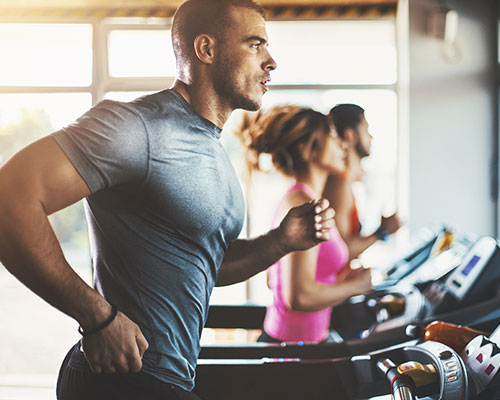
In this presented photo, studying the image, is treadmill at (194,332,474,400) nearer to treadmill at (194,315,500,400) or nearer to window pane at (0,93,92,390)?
treadmill at (194,315,500,400)

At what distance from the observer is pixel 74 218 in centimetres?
386

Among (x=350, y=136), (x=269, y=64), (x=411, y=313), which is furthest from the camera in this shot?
(x=350, y=136)

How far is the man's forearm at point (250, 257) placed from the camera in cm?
120

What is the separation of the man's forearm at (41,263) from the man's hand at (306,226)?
485mm

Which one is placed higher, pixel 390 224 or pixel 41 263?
pixel 41 263

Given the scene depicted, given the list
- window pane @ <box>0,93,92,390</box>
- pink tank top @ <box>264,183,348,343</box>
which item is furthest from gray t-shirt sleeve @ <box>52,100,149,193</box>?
window pane @ <box>0,93,92,390</box>

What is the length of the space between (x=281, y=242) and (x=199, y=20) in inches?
20.9

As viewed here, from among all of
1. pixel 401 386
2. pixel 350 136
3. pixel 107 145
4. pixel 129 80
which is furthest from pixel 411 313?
pixel 129 80

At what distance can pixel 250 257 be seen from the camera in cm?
121

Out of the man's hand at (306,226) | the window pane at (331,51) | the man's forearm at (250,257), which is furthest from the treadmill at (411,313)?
the window pane at (331,51)

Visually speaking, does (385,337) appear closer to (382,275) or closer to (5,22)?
(382,275)

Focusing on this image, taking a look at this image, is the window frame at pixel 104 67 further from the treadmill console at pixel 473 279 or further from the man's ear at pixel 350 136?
the treadmill console at pixel 473 279

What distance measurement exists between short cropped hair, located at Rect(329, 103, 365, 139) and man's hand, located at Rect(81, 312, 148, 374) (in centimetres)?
186

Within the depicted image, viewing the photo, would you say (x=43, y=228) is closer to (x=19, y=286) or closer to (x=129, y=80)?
(x=129, y=80)
